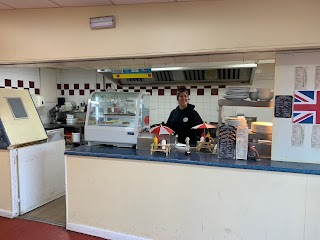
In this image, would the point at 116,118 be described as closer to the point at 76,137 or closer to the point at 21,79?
the point at 76,137

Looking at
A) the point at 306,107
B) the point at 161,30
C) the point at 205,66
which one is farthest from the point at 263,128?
the point at 205,66

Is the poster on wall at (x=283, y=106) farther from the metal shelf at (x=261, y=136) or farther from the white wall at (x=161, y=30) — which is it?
the white wall at (x=161, y=30)

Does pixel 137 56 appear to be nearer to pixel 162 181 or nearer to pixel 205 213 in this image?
pixel 162 181

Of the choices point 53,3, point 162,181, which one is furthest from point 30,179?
point 53,3

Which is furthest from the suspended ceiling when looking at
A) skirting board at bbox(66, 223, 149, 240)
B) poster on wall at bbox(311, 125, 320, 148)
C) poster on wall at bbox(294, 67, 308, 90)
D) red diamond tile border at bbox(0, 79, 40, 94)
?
skirting board at bbox(66, 223, 149, 240)

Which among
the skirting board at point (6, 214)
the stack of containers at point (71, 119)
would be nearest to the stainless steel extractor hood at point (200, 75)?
the stack of containers at point (71, 119)

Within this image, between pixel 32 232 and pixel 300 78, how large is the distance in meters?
3.31

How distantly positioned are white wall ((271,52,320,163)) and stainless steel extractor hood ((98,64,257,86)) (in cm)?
185

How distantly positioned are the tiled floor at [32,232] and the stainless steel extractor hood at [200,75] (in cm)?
284

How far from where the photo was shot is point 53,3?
2.55 meters

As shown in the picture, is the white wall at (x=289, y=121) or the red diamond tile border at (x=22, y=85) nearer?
the white wall at (x=289, y=121)

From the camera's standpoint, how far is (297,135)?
7.43 ft

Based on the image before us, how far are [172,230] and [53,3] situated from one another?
8.71ft

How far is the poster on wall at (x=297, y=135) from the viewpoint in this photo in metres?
2.25
